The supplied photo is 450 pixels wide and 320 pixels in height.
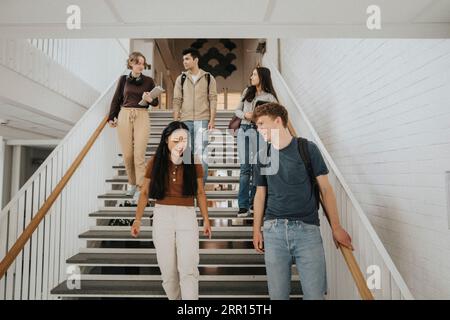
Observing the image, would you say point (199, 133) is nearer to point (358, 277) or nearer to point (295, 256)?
point (295, 256)

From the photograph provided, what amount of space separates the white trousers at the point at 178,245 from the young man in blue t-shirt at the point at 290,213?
56 centimetres

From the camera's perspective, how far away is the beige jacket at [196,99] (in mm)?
3648

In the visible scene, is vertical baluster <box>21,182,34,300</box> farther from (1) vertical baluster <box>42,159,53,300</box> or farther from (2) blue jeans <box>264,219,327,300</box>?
(2) blue jeans <box>264,219,327,300</box>

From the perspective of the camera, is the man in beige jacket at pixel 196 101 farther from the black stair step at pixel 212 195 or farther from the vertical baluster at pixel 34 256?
the vertical baluster at pixel 34 256

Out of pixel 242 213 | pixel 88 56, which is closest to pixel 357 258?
pixel 242 213

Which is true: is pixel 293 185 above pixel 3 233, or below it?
above

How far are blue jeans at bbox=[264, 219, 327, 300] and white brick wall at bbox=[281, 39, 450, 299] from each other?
65cm

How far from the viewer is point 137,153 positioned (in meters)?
3.50

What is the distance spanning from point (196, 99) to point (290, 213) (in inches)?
82.1

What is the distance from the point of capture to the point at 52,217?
2.95 meters

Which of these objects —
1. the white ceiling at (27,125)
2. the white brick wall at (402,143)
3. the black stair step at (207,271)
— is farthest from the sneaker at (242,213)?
the white ceiling at (27,125)

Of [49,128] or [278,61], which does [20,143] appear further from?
[278,61]

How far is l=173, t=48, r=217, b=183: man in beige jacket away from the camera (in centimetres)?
363

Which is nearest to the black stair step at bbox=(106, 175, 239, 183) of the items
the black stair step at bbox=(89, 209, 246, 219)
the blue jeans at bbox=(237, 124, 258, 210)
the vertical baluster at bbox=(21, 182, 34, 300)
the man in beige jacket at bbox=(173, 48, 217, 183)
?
the man in beige jacket at bbox=(173, 48, 217, 183)
